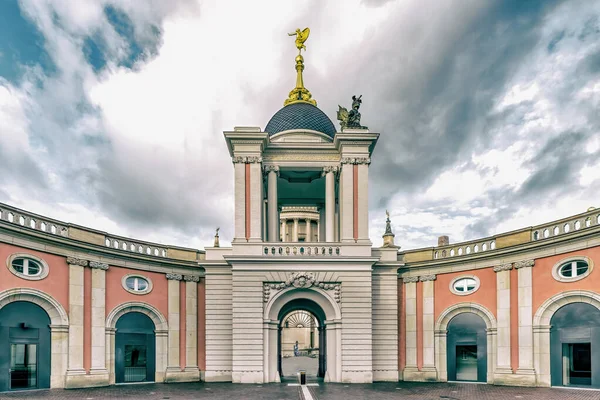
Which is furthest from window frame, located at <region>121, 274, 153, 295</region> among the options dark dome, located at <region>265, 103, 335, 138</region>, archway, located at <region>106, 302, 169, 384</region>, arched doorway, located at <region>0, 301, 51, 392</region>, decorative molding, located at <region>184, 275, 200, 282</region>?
dark dome, located at <region>265, 103, 335, 138</region>

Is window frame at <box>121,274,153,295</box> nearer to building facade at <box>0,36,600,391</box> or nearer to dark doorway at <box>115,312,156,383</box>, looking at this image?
building facade at <box>0,36,600,391</box>

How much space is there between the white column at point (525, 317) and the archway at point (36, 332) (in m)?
26.5

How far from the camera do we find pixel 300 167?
33.3 metres

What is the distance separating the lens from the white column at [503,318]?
89.7ft

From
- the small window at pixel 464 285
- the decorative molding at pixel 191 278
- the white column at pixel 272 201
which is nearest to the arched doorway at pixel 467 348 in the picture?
the small window at pixel 464 285

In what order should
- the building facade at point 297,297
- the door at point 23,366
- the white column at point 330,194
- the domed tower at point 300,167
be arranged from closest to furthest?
the door at point 23,366, the building facade at point 297,297, the domed tower at point 300,167, the white column at point 330,194

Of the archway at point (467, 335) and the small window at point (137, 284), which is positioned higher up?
the small window at point (137, 284)

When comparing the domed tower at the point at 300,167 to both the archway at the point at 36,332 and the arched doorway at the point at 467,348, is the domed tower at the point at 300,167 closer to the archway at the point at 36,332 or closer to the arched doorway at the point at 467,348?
the arched doorway at the point at 467,348

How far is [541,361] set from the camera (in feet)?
84.8

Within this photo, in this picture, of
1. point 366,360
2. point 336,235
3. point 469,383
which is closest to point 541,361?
point 469,383

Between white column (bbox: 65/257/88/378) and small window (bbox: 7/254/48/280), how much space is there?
1.54 m

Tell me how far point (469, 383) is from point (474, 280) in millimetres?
6566

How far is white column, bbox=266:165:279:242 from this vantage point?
3284 centimetres

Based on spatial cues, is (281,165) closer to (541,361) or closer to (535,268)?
(535,268)
